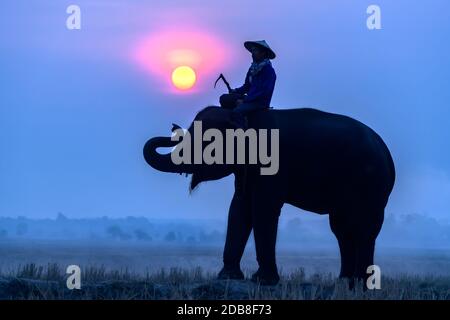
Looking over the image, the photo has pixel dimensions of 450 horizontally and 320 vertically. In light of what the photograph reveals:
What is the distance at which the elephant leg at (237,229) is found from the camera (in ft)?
45.7

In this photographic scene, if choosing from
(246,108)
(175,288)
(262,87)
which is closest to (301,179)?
(246,108)

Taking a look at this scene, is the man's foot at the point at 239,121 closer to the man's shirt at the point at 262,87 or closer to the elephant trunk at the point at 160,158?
the man's shirt at the point at 262,87

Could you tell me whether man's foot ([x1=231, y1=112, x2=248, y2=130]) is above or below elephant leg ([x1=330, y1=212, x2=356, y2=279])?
above

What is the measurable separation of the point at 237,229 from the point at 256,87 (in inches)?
80.6

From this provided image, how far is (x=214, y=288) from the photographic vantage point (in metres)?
12.5

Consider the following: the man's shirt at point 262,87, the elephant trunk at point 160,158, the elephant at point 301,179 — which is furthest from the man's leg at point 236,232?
the man's shirt at point 262,87

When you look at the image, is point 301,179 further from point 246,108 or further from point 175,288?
point 175,288

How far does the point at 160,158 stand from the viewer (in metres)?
13.7

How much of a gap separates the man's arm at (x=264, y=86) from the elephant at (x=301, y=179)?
0.25 meters

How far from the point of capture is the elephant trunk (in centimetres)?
1366

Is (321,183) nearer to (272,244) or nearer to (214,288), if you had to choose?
(272,244)

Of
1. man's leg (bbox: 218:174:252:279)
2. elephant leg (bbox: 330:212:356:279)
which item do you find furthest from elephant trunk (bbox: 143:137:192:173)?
elephant leg (bbox: 330:212:356:279)

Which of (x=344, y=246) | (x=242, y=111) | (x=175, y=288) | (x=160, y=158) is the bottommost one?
(x=175, y=288)

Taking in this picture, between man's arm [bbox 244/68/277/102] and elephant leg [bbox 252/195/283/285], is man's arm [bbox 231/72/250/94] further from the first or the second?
elephant leg [bbox 252/195/283/285]
